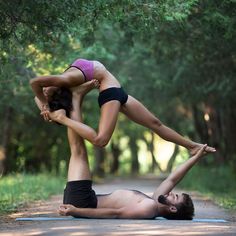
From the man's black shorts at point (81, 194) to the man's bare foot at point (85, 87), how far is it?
1383 mm

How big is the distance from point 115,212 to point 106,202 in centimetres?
25

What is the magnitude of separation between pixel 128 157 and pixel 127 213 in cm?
6200

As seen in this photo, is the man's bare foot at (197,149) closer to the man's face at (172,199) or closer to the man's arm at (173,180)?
the man's arm at (173,180)

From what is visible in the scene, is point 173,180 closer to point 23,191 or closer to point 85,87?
point 85,87

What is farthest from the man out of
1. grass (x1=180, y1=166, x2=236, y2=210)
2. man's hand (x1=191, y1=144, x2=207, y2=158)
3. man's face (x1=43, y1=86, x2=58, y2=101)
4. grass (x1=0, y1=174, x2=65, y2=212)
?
grass (x1=180, y1=166, x2=236, y2=210)

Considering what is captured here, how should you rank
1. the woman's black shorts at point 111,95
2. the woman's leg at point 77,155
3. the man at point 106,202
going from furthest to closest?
the woman's black shorts at point 111,95
the woman's leg at point 77,155
the man at point 106,202

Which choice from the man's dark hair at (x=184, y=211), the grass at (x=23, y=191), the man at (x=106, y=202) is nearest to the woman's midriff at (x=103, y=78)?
the man at (x=106, y=202)

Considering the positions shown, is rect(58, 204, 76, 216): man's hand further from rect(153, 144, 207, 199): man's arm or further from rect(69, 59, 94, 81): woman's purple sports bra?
rect(69, 59, 94, 81): woman's purple sports bra

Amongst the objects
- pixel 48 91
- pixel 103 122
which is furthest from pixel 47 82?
pixel 103 122

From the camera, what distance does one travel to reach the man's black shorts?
9281 millimetres

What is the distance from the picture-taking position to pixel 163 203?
926cm

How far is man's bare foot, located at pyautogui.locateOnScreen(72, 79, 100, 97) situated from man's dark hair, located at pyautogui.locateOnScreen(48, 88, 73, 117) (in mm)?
124

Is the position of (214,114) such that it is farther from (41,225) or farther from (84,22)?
(41,225)

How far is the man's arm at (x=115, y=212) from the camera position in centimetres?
910
